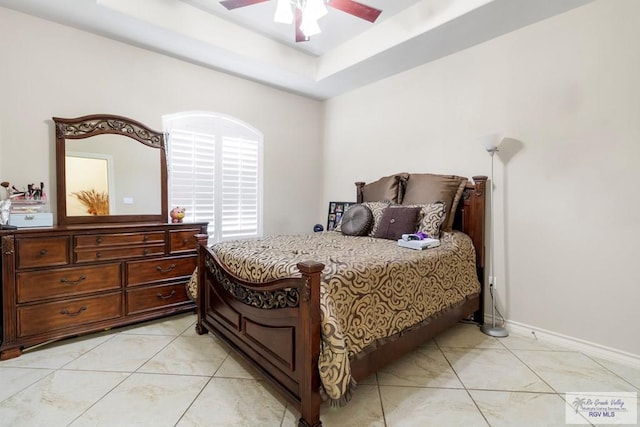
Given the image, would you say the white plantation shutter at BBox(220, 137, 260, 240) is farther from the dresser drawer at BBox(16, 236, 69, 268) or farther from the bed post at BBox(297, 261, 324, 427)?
the bed post at BBox(297, 261, 324, 427)

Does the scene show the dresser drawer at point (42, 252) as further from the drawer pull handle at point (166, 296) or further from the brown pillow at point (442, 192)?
the brown pillow at point (442, 192)

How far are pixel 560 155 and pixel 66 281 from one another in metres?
4.03

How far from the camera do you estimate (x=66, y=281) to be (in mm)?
2354

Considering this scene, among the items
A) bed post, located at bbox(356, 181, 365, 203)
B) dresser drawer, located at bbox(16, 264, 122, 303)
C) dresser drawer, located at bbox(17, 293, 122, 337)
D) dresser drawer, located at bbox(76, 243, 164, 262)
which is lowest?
dresser drawer, located at bbox(17, 293, 122, 337)

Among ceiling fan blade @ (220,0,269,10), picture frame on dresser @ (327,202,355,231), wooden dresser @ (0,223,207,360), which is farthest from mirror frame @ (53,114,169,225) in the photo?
picture frame on dresser @ (327,202,355,231)

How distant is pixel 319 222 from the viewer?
4.61 m

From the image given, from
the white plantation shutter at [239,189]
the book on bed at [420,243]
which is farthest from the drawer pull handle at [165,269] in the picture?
the book on bed at [420,243]

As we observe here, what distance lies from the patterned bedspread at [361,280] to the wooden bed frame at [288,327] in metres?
0.07

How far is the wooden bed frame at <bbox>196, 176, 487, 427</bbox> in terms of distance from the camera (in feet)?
4.61

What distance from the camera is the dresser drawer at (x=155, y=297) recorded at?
2.65 m

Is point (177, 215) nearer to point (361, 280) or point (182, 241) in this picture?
point (182, 241)

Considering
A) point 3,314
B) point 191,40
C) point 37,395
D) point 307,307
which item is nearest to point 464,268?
point 307,307

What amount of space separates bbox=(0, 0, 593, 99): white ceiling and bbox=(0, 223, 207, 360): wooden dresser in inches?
69.4

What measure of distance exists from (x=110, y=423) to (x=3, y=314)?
136 cm
